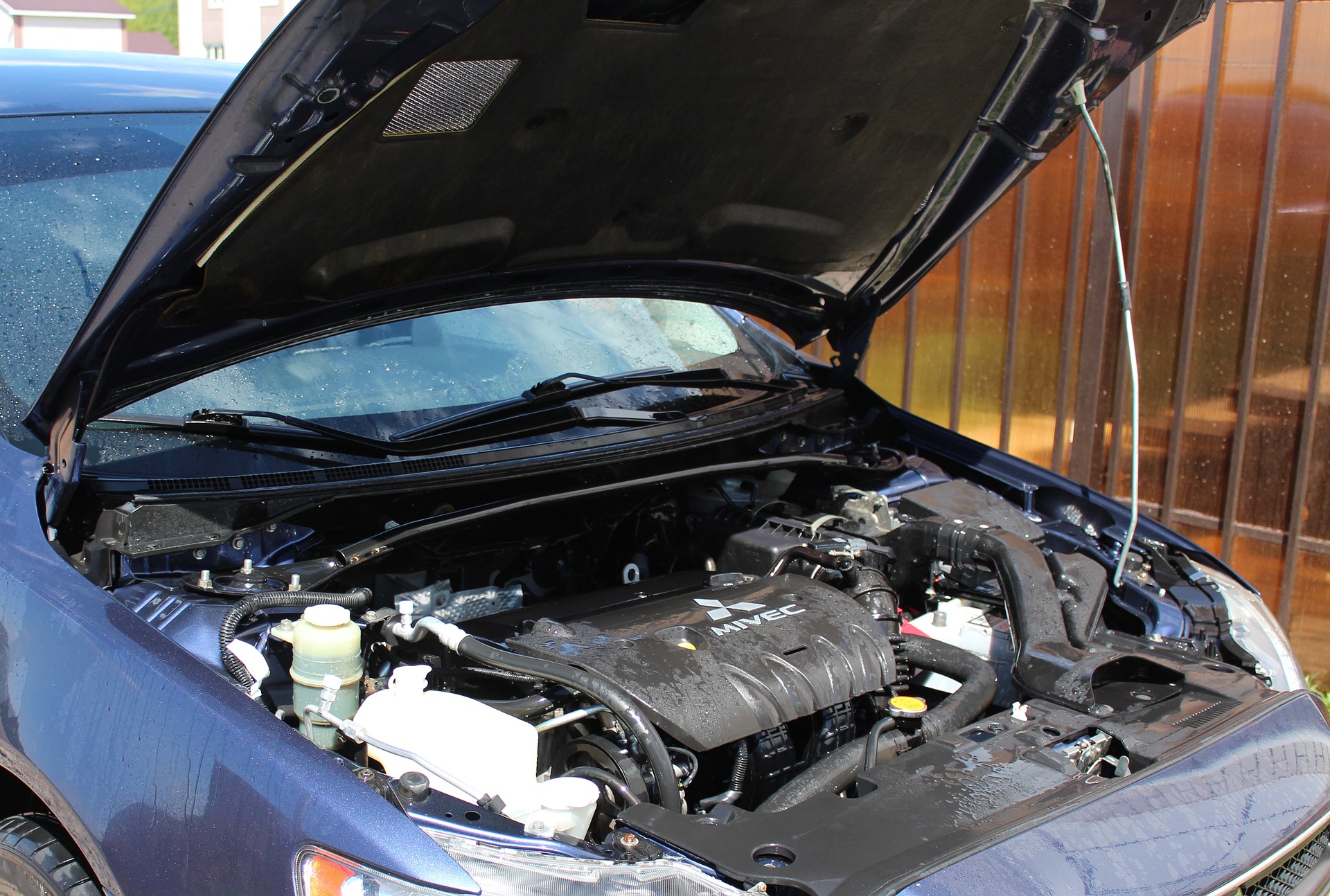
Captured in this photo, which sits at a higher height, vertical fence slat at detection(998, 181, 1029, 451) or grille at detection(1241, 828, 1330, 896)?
vertical fence slat at detection(998, 181, 1029, 451)

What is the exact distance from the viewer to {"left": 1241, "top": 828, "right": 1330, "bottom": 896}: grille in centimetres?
195

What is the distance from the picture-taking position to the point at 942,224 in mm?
3092

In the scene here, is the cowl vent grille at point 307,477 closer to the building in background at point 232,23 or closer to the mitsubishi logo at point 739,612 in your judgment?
the mitsubishi logo at point 739,612

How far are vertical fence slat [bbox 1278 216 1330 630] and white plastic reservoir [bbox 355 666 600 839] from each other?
3927mm

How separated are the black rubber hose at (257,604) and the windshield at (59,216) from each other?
1.90ft

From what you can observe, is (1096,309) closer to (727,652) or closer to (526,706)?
(727,652)

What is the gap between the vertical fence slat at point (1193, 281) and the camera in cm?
477

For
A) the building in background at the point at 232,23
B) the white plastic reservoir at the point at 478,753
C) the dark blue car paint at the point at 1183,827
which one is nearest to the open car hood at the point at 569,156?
the white plastic reservoir at the point at 478,753

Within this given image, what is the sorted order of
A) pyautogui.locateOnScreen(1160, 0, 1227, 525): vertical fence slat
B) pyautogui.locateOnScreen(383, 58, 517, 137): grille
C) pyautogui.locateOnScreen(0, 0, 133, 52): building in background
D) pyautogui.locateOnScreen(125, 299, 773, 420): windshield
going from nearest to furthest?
pyautogui.locateOnScreen(383, 58, 517, 137): grille
pyautogui.locateOnScreen(125, 299, 773, 420): windshield
pyautogui.locateOnScreen(1160, 0, 1227, 525): vertical fence slat
pyautogui.locateOnScreen(0, 0, 133, 52): building in background

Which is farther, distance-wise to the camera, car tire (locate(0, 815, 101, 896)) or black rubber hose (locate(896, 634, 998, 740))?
black rubber hose (locate(896, 634, 998, 740))

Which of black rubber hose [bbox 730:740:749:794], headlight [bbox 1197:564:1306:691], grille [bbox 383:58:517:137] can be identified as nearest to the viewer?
grille [bbox 383:58:517:137]

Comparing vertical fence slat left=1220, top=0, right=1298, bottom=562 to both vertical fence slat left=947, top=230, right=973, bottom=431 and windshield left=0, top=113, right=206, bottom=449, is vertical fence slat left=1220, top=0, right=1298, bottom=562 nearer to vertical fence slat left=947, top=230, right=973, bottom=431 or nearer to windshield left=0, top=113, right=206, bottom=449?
vertical fence slat left=947, top=230, right=973, bottom=431

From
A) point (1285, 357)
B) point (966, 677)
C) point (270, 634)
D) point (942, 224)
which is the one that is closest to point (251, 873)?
point (270, 634)

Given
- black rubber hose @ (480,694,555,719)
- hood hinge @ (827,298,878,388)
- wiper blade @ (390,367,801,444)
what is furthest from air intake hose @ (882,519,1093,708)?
black rubber hose @ (480,694,555,719)
